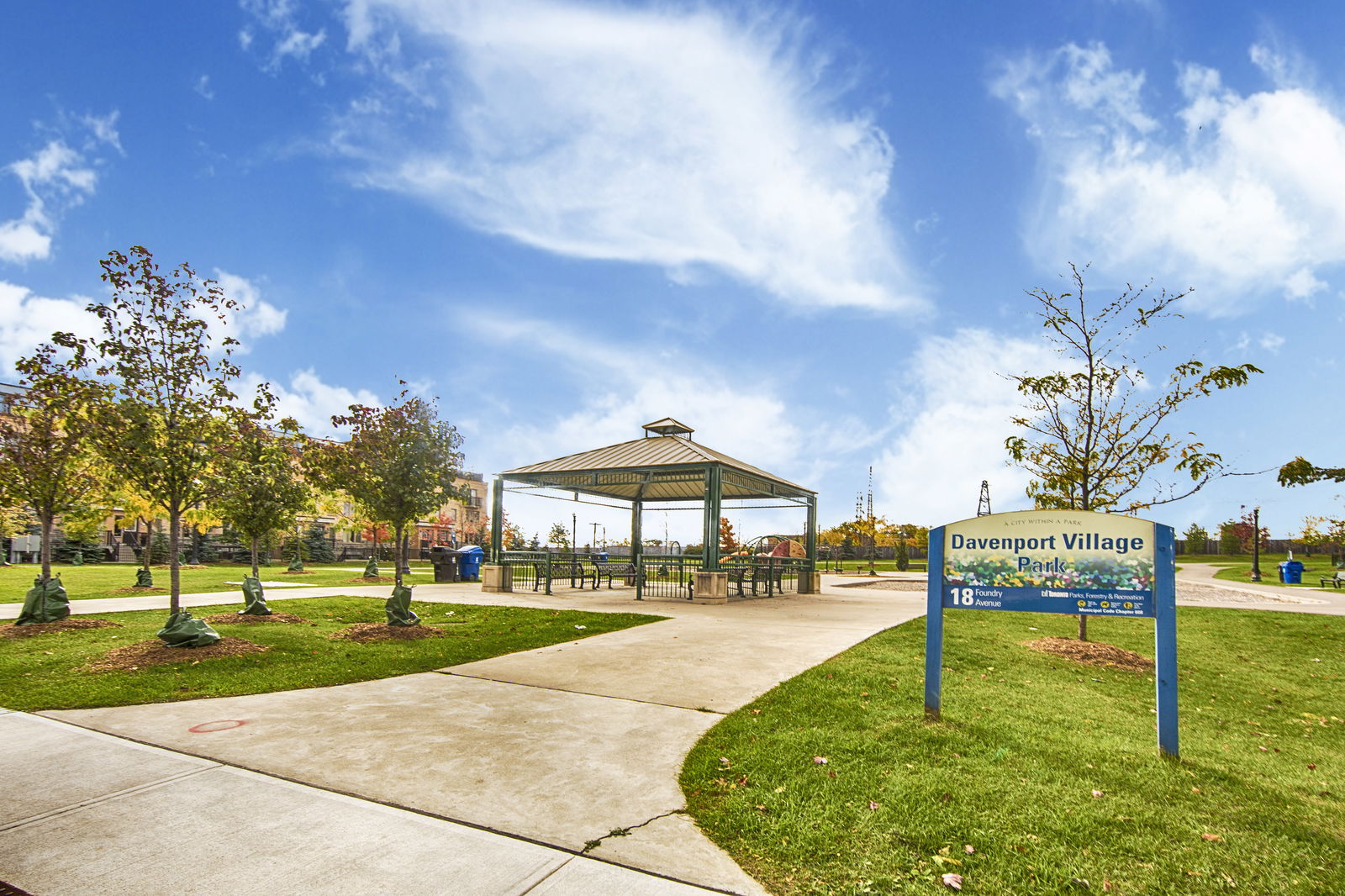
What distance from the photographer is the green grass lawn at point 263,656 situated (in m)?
6.48

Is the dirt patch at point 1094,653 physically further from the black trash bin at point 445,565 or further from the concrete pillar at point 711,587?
the black trash bin at point 445,565

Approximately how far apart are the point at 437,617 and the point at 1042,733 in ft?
33.4

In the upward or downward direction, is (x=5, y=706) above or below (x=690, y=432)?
below

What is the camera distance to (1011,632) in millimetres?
11492

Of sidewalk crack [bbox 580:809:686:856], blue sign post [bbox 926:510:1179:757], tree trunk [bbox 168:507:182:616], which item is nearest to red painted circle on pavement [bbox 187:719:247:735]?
sidewalk crack [bbox 580:809:686:856]

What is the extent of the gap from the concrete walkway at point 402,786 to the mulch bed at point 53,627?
549 centimetres

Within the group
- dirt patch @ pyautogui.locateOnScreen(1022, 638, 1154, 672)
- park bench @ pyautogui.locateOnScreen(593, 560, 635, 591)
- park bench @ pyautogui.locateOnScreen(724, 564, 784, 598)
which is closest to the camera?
dirt patch @ pyautogui.locateOnScreen(1022, 638, 1154, 672)

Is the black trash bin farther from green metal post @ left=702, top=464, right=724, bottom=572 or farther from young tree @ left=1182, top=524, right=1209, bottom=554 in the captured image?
young tree @ left=1182, top=524, right=1209, bottom=554

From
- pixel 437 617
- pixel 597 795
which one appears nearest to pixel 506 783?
pixel 597 795

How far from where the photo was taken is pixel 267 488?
12.6m

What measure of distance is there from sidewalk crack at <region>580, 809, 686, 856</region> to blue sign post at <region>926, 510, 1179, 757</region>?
2856 millimetres

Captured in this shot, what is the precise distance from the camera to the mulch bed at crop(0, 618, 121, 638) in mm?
9617

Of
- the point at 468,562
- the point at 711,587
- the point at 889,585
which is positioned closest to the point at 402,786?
the point at 711,587

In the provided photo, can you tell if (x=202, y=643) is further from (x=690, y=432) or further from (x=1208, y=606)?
(x=1208, y=606)
